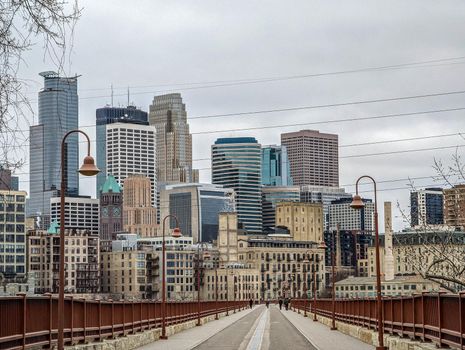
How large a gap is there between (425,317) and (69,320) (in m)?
11.6

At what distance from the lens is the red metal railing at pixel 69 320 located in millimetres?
27562

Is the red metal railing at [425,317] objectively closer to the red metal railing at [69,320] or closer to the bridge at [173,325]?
the bridge at [173,325]

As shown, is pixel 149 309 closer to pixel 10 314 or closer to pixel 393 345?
pixel 393 345

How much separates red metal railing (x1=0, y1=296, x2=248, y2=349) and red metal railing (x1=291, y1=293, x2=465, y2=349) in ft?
37.1

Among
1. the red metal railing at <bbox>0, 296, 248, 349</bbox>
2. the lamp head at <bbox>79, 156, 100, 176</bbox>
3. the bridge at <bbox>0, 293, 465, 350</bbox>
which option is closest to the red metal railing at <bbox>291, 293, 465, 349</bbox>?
the bridge at <bbox>0, 293, 465, 350</bbox>

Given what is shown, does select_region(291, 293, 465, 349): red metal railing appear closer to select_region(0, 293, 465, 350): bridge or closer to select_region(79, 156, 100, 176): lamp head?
select_region(0, 293, 465, 350): bridge

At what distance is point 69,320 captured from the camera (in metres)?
35.2

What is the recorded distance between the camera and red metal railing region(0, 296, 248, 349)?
2756 cm

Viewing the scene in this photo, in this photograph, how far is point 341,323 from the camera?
66.6 meters

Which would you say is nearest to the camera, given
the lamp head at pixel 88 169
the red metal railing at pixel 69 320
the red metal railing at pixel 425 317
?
the red metal railing at pixel 69 320

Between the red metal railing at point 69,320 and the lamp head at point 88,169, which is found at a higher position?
the lamp head at point 88,169

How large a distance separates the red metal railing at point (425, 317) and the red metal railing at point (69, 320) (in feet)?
37.1

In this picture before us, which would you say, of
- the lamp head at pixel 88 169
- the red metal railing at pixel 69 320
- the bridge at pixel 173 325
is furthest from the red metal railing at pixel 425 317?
the red metal railing at pixel 69 320

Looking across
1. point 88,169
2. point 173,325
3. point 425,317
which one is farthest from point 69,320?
point 173,325
